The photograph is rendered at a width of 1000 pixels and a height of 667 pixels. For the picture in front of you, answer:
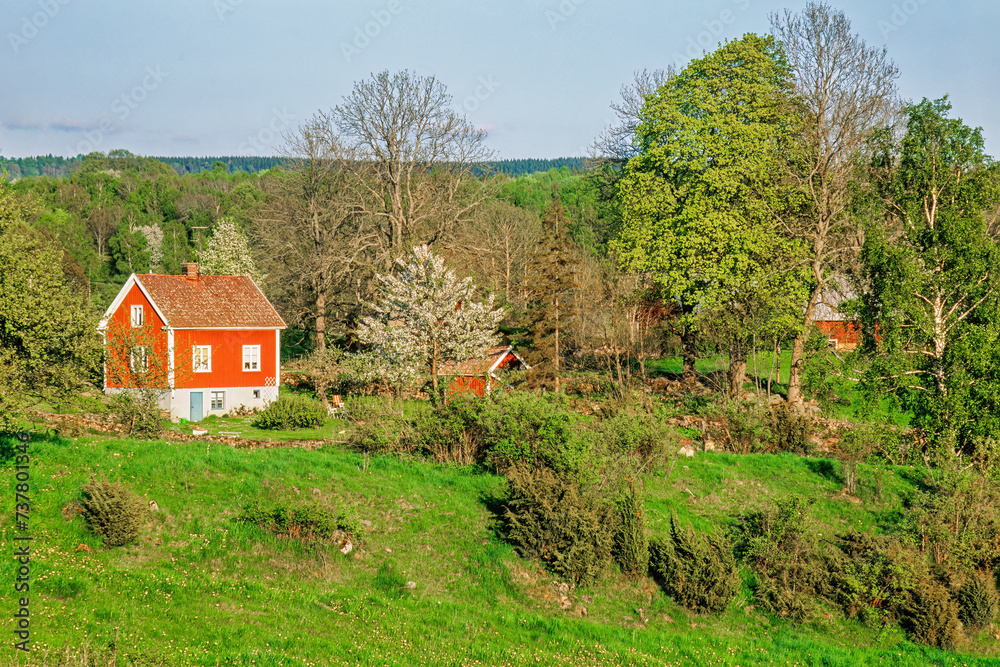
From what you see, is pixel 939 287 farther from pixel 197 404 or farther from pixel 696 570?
pixel 197 404

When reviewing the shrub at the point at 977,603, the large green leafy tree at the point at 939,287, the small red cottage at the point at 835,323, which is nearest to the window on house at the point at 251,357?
the large green leafy tree at the point at 939,287

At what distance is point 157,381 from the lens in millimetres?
28062

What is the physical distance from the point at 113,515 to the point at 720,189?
28.6 meters

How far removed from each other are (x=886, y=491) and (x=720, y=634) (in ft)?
31.9

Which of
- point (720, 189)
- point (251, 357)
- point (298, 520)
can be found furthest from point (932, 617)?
point (251, 357)

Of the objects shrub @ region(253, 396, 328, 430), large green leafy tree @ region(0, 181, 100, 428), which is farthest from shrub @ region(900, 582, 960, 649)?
shrub @ region(253, 396, 328, 430)

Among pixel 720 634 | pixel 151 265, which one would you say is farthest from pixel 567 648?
pixel 151 265

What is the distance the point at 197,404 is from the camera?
119 feet

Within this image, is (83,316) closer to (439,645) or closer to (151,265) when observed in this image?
(439,645)

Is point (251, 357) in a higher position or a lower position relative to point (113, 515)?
higher

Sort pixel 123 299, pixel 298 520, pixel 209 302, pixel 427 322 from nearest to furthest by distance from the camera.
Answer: pixel 298 520, pixel 427 322, pixel 123 299, pixel 209 302

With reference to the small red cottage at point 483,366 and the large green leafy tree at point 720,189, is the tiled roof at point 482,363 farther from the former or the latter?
the large green leafy tree at point 720,189

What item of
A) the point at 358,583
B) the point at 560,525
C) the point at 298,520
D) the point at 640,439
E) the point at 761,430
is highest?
the point at 640,439

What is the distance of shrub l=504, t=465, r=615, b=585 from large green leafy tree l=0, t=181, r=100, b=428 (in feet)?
35.4
